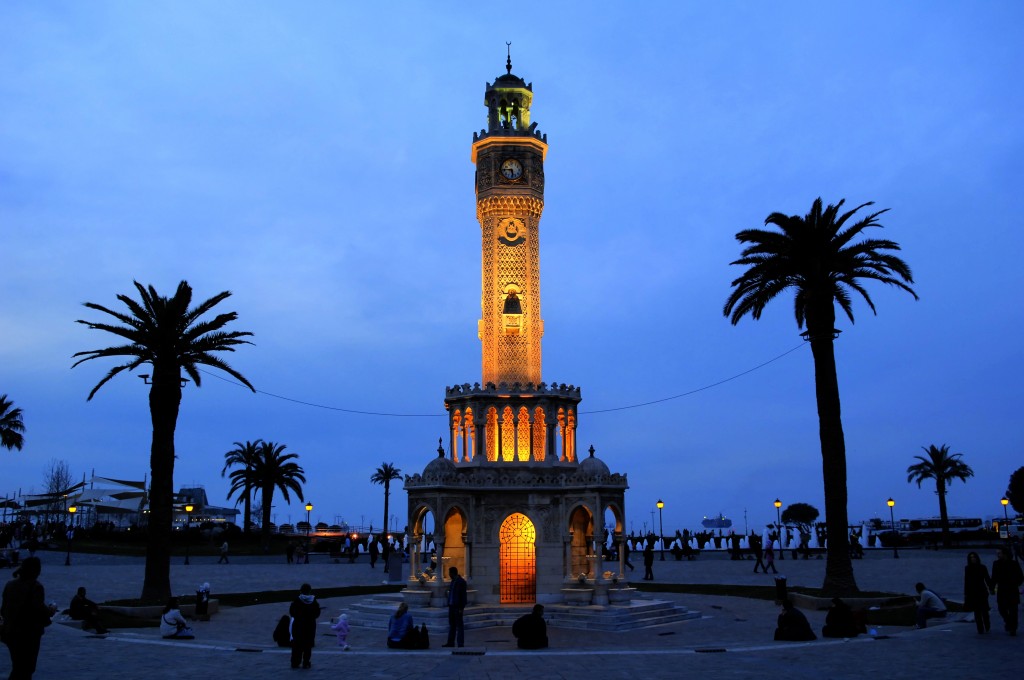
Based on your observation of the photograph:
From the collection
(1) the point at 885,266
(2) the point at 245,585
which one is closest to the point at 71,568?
(2) the point at 245,585

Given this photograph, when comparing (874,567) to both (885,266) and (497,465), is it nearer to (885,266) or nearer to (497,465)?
(885,266)

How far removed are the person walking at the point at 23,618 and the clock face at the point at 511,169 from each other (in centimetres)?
2245

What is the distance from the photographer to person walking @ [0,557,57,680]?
1075 centimetres

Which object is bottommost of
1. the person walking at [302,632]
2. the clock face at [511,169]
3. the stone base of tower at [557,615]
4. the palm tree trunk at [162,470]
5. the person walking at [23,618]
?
the stone base of tower at [557,615]

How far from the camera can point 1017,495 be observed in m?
77.6

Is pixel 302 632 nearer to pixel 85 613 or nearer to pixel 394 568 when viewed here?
pixel 85 613

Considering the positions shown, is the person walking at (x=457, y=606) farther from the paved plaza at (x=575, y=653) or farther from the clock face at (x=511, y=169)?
the clock face at (x=511, y=169)

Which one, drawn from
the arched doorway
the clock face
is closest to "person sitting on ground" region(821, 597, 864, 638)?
the arched doorway

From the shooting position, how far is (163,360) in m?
26.5

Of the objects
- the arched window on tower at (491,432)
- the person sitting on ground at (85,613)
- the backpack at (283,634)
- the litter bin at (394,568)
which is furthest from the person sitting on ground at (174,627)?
the litter bin at (394,568)

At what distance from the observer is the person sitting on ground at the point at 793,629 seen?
18438mm

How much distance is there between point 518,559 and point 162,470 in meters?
11.2

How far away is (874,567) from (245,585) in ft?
92.6

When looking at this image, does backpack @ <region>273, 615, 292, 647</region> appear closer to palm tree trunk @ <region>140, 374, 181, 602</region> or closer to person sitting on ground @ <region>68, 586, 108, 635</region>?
person sitting on ground @ <region>68, 586, 108, 635</region>
